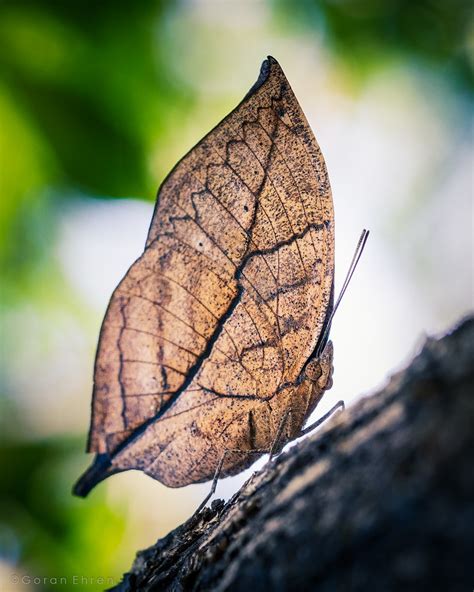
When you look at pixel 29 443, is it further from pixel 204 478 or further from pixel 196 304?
pixel 196 304

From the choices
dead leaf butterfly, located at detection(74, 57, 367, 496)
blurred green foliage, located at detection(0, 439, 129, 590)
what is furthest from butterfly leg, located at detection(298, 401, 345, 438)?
blurred green foliage, located at detection(0, 439, 129, 590)

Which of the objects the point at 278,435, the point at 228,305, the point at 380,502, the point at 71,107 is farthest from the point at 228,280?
the point at 71,107

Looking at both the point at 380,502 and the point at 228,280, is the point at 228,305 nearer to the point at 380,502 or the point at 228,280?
the point at 228,280

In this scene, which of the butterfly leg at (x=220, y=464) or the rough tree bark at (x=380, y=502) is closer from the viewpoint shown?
the rough tree bark at (x=380, y=502)

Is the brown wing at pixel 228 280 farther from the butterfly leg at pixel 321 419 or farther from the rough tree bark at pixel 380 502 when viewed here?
the rough tree bark at pixel 380 502

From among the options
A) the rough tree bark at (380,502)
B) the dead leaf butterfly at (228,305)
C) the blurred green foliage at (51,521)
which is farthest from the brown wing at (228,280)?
the blurred green foliage at (51,521)

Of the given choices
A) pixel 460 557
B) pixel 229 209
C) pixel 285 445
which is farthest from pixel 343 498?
pixel 229 209
